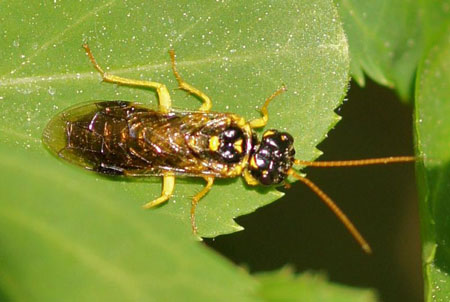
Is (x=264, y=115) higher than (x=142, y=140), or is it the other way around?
(x=264, y=115)

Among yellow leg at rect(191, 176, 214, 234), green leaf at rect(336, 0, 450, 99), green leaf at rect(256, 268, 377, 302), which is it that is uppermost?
green leaf at rect(336, 0, 450, 99)

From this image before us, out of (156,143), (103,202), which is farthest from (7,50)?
(103,202)

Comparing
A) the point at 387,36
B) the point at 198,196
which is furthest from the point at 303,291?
the point at 387,36

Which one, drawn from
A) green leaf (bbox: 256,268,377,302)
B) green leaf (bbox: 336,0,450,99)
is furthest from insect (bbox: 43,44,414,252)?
green leaf (bbox: 256,268,377,302)

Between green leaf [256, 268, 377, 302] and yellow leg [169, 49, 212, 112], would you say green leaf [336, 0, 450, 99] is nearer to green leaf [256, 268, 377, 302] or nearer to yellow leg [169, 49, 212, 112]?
yellow leg [169, 49, 212, 112]

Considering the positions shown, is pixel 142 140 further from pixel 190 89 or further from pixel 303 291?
pixel 303 291

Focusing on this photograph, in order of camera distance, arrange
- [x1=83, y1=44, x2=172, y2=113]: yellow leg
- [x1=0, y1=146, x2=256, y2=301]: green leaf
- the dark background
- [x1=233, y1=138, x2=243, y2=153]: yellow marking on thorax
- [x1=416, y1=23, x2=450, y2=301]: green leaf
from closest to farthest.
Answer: [x1=0, y1=146, x2=256, y2=301]: green leaf → [x1=416, y1=23, x2=450, y2=301]: green leaf → [x1=83, y1=44, x2=172, y2=113]: yellow leg → [x1=233, y1=138, x2=243, y2=153]: yellow marking on thorax → the dark background

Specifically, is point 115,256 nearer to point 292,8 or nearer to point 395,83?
point 292,8

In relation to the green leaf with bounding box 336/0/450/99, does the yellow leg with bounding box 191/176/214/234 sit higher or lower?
lower
